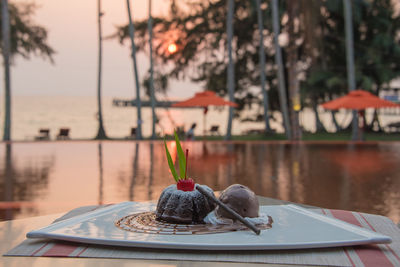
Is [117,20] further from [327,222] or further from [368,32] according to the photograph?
[327,222]

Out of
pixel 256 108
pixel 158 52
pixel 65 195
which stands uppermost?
pixel 158 52

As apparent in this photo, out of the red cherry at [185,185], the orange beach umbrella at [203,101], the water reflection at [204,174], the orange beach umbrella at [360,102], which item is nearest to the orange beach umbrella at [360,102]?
the orange beach umbrella at [360,102]

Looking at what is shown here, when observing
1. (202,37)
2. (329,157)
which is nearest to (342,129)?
(202,37)

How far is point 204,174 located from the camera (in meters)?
9.78

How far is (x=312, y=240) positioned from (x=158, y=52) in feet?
79.1

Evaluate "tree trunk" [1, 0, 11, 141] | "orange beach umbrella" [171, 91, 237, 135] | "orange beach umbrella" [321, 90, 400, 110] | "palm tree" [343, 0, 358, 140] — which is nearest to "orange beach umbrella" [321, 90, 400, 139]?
"orange beach umbrella" [321, 90, 400, 110]

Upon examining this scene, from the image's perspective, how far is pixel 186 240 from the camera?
3.73 meters

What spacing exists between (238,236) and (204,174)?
19.5 feet

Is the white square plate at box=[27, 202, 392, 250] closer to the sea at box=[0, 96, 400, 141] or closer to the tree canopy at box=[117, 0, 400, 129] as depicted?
the sea at box=[0, 96, 400, 141]

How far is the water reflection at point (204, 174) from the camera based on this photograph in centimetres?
720

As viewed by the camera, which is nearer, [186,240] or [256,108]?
[186,240]

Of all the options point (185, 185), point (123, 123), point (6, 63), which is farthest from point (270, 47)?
point (123, 123)

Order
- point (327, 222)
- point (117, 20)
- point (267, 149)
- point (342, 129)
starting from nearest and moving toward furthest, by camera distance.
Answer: point (327, 222)
point (267, 149)
point (117, 20)
point (342, 129)

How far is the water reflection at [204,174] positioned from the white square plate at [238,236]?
7.09 ft
